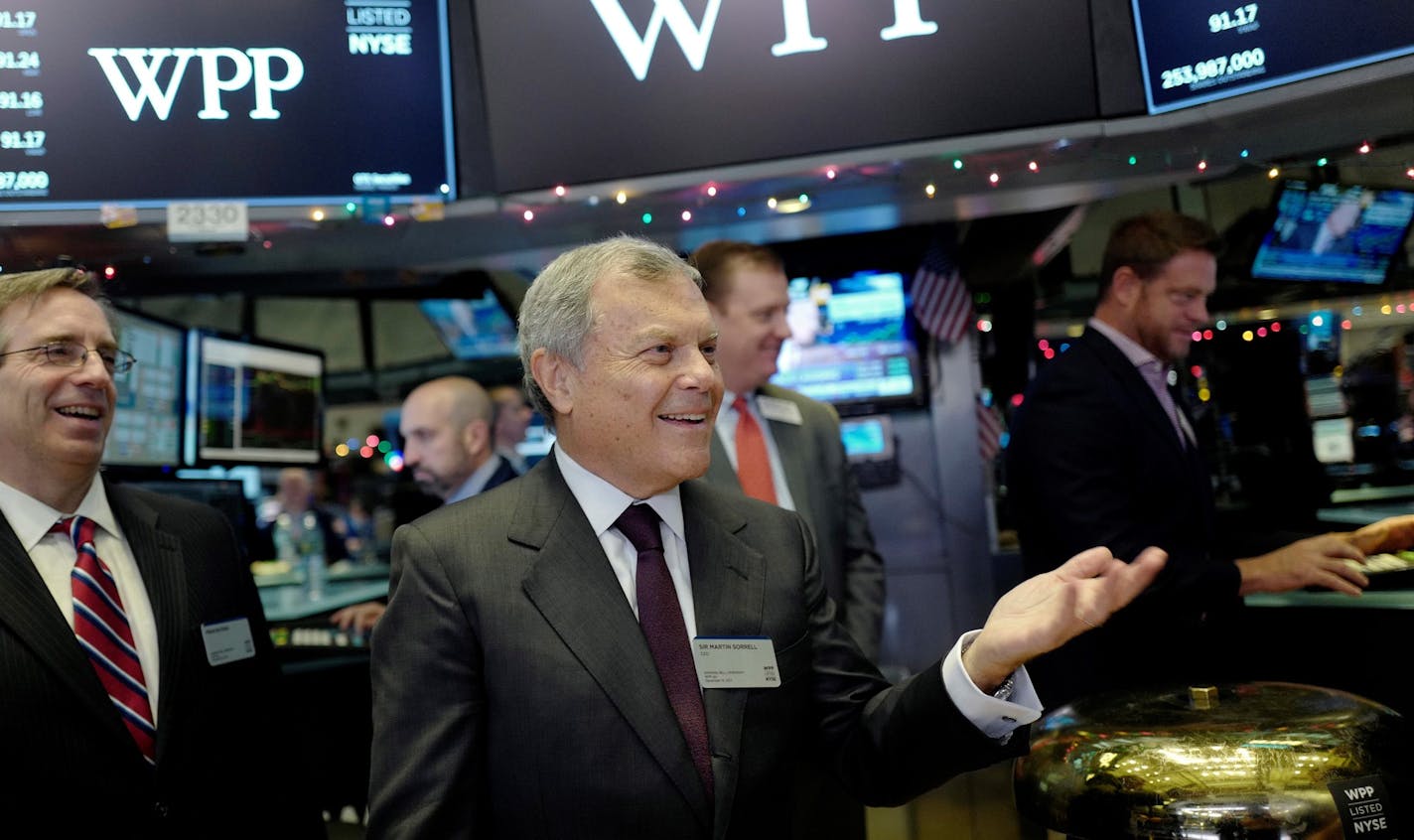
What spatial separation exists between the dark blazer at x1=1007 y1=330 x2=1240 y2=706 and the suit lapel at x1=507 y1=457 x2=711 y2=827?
1.43 meters

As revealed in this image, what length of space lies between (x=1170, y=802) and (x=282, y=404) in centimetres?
326

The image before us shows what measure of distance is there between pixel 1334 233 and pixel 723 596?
10.2 ft

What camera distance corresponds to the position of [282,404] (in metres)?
4.09

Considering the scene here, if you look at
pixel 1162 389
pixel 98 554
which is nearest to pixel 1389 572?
pixel 1162 389

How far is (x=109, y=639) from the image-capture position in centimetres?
221

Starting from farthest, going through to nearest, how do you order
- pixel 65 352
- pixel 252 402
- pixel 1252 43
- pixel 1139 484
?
pixel 252 402, pixel 1139 484, pixel 1252 43, pixel 65 352

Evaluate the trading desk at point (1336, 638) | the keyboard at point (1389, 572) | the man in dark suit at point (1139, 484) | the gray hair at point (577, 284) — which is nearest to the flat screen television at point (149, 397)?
the gray hair at point (577, 284)

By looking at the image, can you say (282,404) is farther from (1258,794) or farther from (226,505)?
(1258,794)

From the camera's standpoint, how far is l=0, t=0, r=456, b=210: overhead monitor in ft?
9.97

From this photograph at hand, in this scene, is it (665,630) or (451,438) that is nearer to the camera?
(665,630)

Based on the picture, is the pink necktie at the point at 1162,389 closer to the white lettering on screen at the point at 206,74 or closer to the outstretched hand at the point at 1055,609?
the outstretched hand at the point at 1055,609

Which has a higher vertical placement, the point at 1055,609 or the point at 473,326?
the point at 473,326

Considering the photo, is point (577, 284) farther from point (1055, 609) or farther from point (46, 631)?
point (46, 631)

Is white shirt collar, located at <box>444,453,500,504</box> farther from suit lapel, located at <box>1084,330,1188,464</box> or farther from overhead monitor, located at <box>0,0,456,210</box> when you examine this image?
suit lapel, located at <box>1084,330,1188,464</box>
